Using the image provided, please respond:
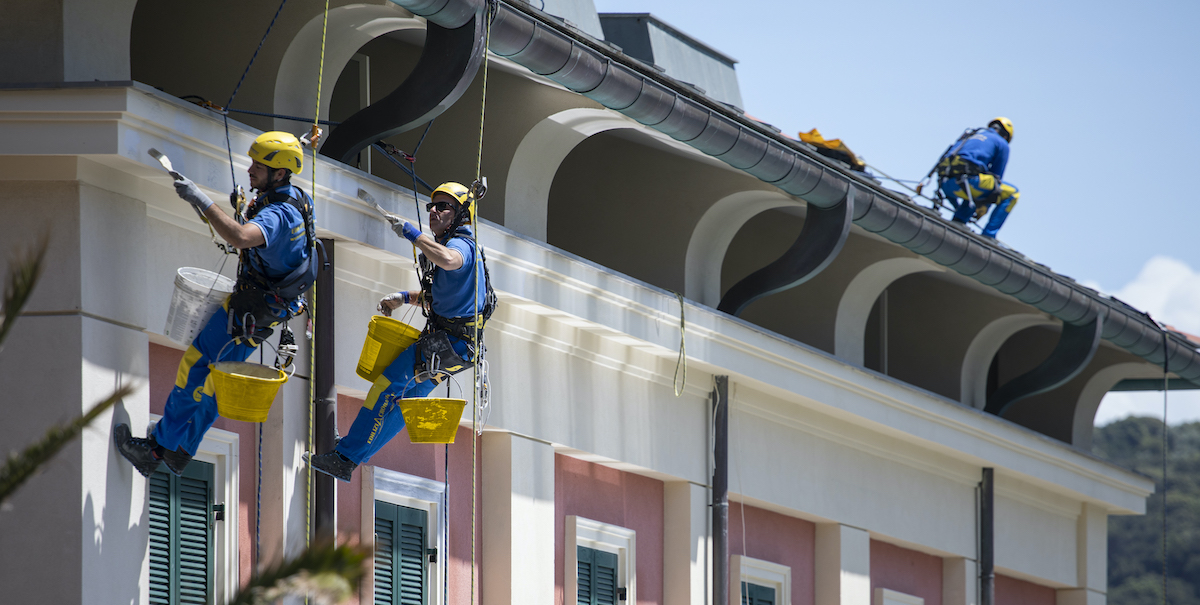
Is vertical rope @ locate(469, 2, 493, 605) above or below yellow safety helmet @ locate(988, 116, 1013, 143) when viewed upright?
below

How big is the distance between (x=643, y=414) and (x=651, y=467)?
432 millimetres

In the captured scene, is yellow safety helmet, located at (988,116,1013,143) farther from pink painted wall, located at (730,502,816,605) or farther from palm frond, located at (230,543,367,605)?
palm frond, located at (230,543,367,605)

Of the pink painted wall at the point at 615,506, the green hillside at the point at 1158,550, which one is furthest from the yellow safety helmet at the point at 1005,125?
the green hillside at the point at 1158,550

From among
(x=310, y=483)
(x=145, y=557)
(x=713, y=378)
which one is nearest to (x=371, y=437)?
(x=310, y=483)

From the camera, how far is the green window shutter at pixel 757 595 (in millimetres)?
15602

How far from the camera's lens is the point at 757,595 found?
15.8 m

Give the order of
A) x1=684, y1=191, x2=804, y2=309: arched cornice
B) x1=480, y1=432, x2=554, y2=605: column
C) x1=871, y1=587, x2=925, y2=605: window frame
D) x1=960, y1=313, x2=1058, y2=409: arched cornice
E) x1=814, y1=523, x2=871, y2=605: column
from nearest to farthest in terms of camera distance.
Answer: x1=480, y1=432, x2=554, y2=605: column < x1=684, y1=191, x2=804, y2=309: arched cornice < x1=814, y1=523, x2=871, y2=605: column < x1=871, y1=587, x2=925, y2=605: window frame < x1=960, y1=313, x2=1058, y2=409: arched cornice

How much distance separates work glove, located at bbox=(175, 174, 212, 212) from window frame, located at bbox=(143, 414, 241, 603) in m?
2.09

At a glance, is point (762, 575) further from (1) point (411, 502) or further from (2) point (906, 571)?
(1) point (411, 502)

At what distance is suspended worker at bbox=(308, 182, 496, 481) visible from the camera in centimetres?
1048

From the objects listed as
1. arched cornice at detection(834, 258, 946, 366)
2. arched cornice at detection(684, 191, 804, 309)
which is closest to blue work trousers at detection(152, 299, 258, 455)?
arched cornice at detection(684, 191, 804, 309)

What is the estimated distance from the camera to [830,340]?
17.1 metres

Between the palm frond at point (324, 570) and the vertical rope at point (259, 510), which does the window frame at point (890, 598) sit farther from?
the palm frond at point (324, 570)

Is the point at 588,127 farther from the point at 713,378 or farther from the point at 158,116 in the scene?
the point at 158,116
